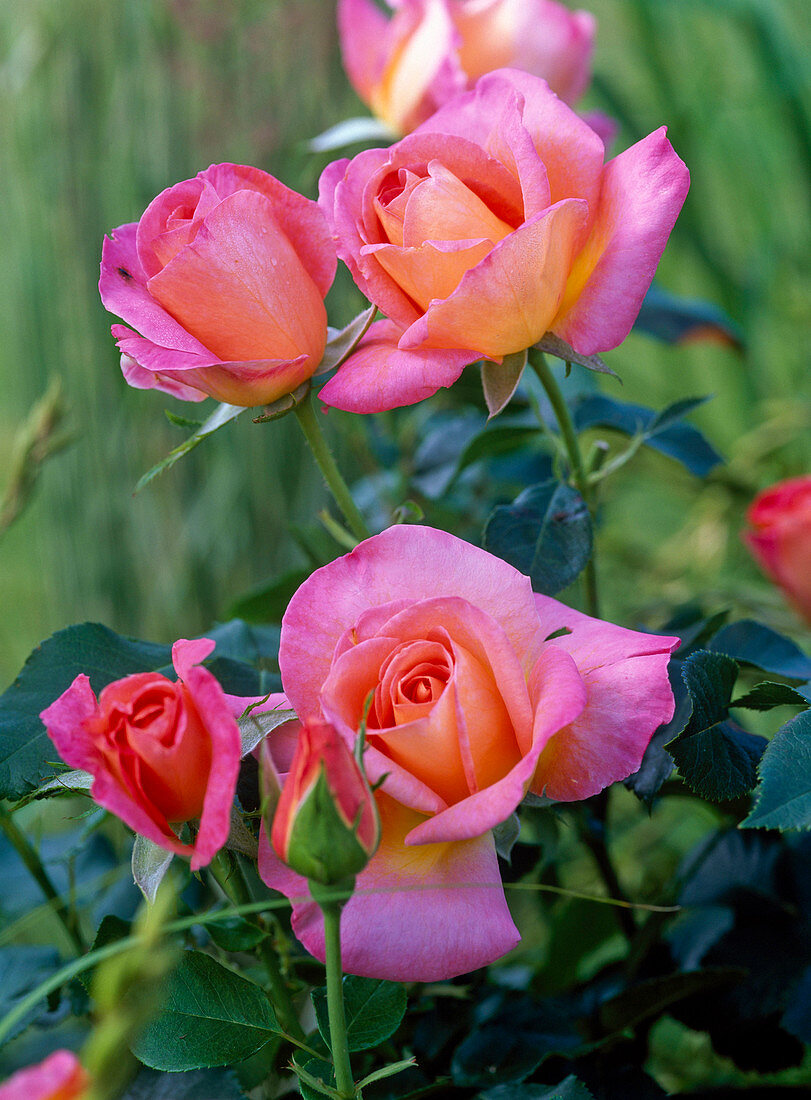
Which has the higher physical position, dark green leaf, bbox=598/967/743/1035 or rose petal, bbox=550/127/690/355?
rose petal, bbox=550/127/690/355

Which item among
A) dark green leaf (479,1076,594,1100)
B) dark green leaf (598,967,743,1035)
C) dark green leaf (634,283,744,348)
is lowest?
dark green leaf (598,967,743,1035)

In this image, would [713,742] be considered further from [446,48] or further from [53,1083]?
[446,48]

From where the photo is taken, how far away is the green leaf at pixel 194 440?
196 millimetres

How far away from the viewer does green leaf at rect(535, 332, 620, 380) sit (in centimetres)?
20

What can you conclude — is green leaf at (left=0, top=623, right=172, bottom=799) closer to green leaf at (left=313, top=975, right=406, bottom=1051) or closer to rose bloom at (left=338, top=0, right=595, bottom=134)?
green leaf at (left=313, top=975, right=406, bottom=1051)

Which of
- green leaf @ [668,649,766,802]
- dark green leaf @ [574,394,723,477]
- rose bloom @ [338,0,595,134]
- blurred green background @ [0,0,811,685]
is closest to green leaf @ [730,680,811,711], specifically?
green leaf @ [668,649,766,802]

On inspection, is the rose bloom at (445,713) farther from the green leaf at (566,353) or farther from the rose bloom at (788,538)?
the rose bloom at (788,538)

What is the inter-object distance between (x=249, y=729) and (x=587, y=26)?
35cm

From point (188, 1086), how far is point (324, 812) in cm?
11

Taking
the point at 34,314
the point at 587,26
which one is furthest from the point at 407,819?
the point at 34,314

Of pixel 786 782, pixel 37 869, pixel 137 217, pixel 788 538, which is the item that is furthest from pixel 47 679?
pixel 137 217

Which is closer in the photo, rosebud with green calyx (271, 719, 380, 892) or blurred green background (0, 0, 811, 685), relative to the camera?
rosebud with green calyx (271, 719, 380, 892)

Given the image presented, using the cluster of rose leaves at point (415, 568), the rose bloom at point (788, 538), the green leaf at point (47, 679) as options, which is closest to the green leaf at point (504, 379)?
the cluster of rose leaves at point (415, 568)

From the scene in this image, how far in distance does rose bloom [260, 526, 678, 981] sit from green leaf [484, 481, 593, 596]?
0.03 m
